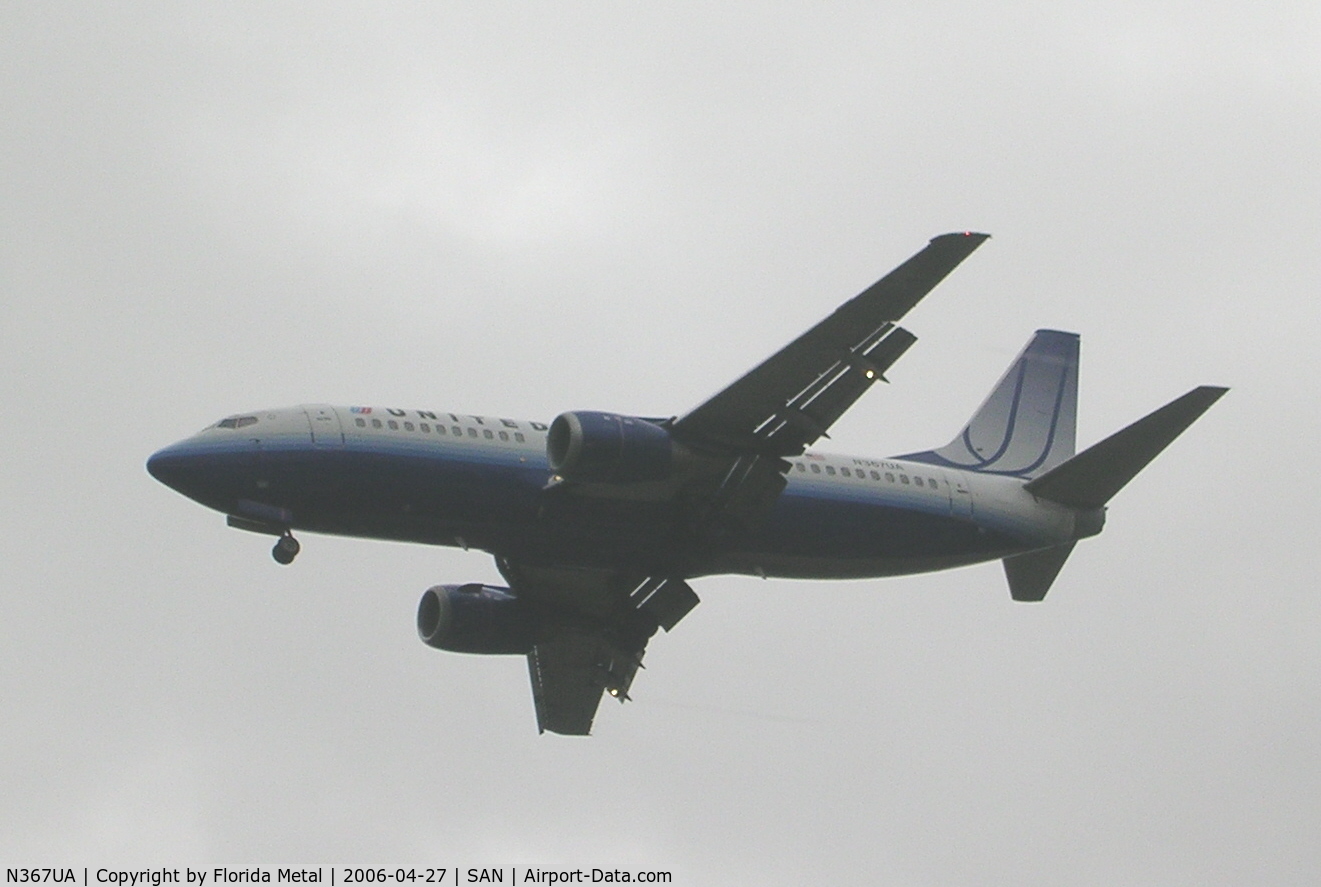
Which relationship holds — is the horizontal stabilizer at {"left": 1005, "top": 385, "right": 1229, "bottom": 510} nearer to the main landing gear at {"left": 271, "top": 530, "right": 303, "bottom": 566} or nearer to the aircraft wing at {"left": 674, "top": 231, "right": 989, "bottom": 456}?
the aircraft wing at {"left": 674, "top": 231, "right": 989, "bottom": 456}

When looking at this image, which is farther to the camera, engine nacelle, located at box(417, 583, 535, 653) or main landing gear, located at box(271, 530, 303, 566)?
engine nacelle, located at box(417, 583, 535, 653)

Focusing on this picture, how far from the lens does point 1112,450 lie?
43.8 metres

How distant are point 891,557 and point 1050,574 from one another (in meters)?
4.88

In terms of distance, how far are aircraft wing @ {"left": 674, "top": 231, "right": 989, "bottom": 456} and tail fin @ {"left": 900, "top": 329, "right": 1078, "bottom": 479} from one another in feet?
24.4

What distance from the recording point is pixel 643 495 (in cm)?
4159

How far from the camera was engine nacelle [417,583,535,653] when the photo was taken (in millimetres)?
46469

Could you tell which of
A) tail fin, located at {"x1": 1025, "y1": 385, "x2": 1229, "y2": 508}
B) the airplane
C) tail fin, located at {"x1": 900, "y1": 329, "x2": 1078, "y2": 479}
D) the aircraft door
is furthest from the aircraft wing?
tail fin, located at {"x1": 900, "y1": 329, "x2": 1078, "y2": 479}

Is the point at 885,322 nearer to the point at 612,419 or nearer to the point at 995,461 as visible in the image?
the point at 612,419

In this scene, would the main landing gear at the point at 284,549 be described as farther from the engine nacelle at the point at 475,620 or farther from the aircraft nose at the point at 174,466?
the engine nacelle at the point at 475,620

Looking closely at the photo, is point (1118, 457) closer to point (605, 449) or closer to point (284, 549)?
point (605, 449)

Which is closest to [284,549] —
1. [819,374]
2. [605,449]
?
[605,449]

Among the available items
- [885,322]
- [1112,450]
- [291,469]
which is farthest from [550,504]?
[1112,450]

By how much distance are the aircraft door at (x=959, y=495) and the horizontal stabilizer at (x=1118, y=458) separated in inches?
58.2

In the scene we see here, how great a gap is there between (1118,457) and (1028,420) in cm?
651
